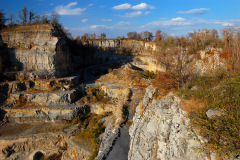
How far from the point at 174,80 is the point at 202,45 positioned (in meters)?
15.3

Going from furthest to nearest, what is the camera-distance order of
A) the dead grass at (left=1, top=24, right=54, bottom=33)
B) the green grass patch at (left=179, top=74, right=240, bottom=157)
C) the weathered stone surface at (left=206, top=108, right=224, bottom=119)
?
1. the dead grass at (left=1, top=24, right=54, bottom=33)
2. the weathered stone surface at (left=206, top=108, right=224, bottom=119)
3. the green grass patch at (left=179, top=74, right=240, bottom=157)

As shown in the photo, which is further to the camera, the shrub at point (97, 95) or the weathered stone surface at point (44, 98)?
the shrub at point (97, 95)

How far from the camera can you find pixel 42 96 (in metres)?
18.6

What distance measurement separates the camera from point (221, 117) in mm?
5070

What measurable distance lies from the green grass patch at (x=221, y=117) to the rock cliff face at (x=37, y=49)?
66.6ft

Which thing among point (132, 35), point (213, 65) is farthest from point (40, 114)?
point (132, 35)

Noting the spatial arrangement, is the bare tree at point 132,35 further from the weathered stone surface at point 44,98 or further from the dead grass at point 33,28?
the weathered stone surface at point 44,98

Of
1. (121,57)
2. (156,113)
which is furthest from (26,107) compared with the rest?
(121,57)

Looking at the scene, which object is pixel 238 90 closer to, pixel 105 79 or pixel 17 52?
pixel 105 79

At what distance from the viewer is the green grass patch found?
14.4ft

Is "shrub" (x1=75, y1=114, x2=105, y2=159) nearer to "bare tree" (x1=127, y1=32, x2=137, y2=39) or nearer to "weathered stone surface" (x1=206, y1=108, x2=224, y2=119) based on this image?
"weathered stone surface" (x1=206, y1=108, x2=224, y2=119)

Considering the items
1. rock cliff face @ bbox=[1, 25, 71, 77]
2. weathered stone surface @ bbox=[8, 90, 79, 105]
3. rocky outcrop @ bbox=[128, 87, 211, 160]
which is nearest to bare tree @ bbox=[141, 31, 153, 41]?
rock cliff face @ bbox=[1, 25, 71, 77]

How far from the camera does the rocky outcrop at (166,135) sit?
5.25m

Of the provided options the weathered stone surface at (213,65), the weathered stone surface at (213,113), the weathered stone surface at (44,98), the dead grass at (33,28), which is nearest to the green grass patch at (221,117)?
the weathered stone surface at (213,113)
